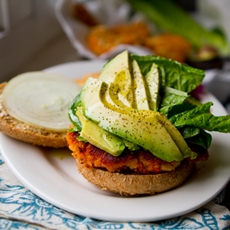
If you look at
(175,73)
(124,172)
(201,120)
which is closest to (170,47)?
(175,73)

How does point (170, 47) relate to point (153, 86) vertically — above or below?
below

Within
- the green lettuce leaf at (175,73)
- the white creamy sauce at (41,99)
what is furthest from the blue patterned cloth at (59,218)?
the green lettuce leaf at (175,73)

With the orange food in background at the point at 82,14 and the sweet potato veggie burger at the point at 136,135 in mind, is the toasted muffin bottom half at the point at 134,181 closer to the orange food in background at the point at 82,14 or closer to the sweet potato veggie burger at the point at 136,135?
the sweet potato veggie burger at the point at 136,135

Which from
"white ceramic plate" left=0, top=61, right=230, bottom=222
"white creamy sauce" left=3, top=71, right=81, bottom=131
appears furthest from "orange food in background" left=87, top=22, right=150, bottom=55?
"white ceramic plate" left=0, top=61, right=230, bottom=222

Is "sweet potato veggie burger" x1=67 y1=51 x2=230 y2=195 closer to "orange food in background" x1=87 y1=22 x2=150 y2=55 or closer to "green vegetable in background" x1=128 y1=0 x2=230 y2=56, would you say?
"orange food in background" x1=87 y1=22 x2=150 y2=55

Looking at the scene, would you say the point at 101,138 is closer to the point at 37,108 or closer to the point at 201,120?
the point at 201,120
